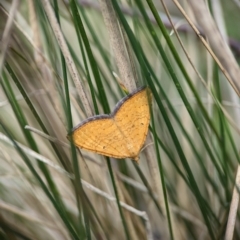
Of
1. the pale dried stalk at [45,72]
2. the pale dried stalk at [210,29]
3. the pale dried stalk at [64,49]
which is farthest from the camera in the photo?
the pale dried stalk at [45,72]

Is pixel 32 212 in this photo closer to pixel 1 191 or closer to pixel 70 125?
pixel 1 191

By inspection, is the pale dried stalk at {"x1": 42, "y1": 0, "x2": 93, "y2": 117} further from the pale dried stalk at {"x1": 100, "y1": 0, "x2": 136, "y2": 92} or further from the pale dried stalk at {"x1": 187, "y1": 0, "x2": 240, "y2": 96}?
the pale dried stalk at {"x1": 187, "y1": 0, "x2": 240, "y2": 96}

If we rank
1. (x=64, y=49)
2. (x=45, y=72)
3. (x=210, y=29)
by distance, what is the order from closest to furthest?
1. (x=210, y=29)
2. (x=64, y=49)
3. (x=45, y=72)

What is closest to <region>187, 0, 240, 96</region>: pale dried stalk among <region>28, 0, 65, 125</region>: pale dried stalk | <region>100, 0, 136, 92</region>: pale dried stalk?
<region>100, 0, 136, 92</region>: pale dried stalk

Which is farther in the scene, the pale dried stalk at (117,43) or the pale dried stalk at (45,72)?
the pale dried stalk at (45,72)

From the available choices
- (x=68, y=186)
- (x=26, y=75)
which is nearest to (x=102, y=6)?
(x=26, y=75)

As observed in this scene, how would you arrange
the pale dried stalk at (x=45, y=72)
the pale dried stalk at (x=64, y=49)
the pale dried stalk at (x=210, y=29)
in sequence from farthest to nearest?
the pale dried stalk at (x=45, y=72), the pale dried stalk at (x=64, y=49), the pale dried stalk at (x=210, y=29)

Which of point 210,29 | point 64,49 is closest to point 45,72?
point 64,49

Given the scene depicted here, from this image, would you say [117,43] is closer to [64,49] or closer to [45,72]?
[64,49]

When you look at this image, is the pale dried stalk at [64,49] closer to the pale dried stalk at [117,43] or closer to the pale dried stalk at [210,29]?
the pale dried stalk at [117,43]

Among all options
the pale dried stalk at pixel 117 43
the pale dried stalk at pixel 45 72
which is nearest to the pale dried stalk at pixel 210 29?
the pale dried stalk at pixel 117 43
